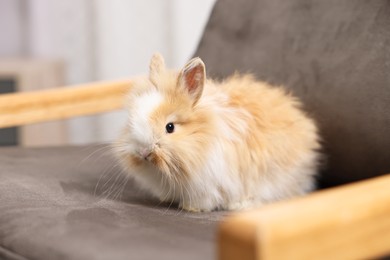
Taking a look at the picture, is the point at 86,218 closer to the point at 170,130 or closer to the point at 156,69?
the point at 170,130

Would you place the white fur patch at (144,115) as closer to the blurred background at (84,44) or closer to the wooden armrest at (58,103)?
the wooden armrest at (58,103)

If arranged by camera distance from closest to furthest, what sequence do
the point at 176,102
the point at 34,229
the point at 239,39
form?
the point at 34,229 < the point at 176,102 < the point at 239,39

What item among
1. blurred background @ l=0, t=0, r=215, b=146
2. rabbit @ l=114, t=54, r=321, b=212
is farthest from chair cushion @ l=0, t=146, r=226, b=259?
blurred background @ l=0, t=0, r=215, b=146

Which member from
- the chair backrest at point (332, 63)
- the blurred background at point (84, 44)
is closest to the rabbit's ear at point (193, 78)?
the chair backrest at point (332, 63)

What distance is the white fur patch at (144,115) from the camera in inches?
41.2

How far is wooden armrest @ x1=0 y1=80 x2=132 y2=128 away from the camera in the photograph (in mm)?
1480

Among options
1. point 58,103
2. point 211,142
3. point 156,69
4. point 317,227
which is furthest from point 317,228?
point 58,103

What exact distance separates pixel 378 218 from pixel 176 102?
43cm

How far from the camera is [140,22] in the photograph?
226 centimetres

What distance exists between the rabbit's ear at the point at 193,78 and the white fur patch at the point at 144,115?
48 millimetres

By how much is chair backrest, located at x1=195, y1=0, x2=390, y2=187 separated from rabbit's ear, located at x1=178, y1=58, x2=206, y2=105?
301 millimetres

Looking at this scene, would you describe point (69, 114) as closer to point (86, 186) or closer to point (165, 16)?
point (86, 186)

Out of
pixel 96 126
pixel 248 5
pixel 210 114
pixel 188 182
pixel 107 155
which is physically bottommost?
pixel 96 126

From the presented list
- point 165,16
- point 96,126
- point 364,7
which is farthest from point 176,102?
point 96,126
